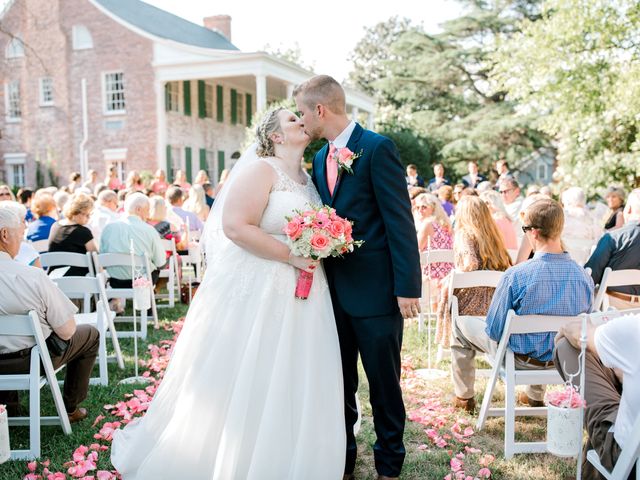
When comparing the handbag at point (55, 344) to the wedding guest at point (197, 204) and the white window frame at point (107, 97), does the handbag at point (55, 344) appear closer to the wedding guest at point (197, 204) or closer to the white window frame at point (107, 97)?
the wedding guest at point (197, 204)

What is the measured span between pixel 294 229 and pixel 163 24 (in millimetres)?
28944

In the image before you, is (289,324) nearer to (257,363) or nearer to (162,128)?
(257,363)

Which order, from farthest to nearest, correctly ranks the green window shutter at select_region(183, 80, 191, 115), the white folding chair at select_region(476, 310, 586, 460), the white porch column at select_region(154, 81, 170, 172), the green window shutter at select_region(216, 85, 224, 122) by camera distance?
1. the green window shutter at select_region(216, 85, 224, 122)
2. the green window shutter at select_region(183, 80, 191, 115)
3. the white porch column at select_region(154, 81, 170, 172)
4. the white folding chair at select_region(476, 310, 586, 460)

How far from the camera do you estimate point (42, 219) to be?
27.6ft

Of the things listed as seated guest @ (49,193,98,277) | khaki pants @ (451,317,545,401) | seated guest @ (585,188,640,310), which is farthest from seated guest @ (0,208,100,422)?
seated guest @ (585,188,640,310)

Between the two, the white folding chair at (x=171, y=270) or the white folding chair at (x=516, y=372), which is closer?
the white folding chair at (x=516, y=372)

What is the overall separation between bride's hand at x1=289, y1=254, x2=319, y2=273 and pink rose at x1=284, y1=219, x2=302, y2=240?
213mm

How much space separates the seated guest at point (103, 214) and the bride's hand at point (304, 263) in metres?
6.41

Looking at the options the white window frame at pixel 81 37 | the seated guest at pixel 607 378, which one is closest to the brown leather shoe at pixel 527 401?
the seated guest at pixel 607 378

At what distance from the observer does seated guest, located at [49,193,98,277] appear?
746cm

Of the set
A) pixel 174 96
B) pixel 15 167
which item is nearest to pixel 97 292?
pixel 174 96

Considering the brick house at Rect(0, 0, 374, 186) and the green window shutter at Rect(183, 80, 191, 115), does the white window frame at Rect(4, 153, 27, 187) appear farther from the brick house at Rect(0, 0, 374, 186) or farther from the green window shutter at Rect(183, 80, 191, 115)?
the green window shutter at Rect(183, 80, 191, 115)

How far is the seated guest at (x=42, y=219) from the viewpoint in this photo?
831 centimetres

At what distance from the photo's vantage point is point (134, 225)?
25.9 feet
